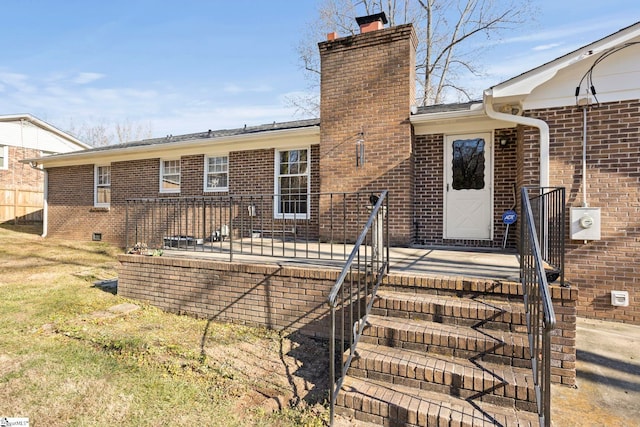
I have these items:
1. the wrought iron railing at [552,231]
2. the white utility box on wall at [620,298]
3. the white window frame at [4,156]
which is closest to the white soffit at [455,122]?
the wrought iron railing at [552,231]

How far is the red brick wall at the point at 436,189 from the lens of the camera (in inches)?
243

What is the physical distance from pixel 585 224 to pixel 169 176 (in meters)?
9.61

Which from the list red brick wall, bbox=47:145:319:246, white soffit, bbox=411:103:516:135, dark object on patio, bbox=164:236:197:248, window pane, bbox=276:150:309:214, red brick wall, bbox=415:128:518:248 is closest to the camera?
dark object on patio, bbox=164:236:197:248

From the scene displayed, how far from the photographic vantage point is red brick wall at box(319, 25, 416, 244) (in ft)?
21.5

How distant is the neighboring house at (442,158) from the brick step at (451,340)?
2.58 m

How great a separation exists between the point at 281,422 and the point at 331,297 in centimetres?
96

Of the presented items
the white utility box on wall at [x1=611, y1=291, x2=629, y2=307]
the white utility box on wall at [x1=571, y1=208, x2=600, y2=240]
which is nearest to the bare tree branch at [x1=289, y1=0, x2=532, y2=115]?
the white utility box on wall at [x1=571, y1=208, x2=600, y2=240]

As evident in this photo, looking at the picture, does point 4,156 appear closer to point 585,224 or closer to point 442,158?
point 442,158

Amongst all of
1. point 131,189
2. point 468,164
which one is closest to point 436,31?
point 468,164

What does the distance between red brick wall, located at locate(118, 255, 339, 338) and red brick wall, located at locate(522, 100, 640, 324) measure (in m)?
3.46

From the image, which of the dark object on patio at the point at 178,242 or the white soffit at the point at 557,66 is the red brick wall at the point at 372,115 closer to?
the white soffit at the point at 557,66

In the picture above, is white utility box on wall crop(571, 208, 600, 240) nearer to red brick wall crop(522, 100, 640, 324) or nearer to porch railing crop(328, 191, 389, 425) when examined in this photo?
red brick wall crop(522, 100, 640, 324)

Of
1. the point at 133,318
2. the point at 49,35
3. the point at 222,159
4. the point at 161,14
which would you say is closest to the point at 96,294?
the point at 133,318

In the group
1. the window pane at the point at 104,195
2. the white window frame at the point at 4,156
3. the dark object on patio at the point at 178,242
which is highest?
the white window frame at the point at 4,156
